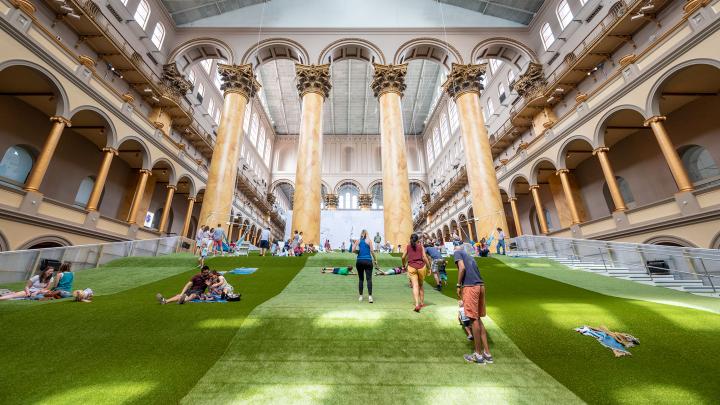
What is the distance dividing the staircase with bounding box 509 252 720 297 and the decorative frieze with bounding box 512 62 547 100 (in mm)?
13150

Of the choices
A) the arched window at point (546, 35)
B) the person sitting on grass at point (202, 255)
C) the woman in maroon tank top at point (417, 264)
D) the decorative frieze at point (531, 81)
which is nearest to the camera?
the woman in maroon tank top at point (417, 264)

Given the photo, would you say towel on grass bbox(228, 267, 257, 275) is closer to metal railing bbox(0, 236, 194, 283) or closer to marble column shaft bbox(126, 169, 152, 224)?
metal railing bbox(0, 236, 194, 283)

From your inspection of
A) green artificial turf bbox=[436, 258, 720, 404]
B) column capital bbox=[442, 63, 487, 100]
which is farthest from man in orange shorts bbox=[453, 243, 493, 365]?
column capital bbox=[442, 63, 487, 100]

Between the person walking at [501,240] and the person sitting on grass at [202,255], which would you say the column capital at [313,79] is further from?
the person walking at [501,240]

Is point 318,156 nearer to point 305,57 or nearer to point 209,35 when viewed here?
point 305,57

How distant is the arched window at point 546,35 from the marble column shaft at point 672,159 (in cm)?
1159

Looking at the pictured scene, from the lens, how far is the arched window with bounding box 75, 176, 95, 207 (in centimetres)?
1538

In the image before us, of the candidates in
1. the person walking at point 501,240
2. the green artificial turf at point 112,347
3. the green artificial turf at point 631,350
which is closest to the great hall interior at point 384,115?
the person walking at point 501,240

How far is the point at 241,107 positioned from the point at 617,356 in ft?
60.3

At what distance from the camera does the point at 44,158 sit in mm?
10375

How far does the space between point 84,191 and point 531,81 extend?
29.0 m

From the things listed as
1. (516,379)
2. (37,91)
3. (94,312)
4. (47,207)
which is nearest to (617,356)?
(516,379)

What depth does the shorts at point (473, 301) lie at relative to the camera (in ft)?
11.3

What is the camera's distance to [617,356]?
330 cm
